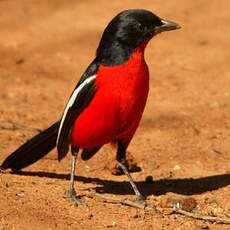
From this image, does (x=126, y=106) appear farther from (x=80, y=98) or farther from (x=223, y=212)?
(x=223, y=212)

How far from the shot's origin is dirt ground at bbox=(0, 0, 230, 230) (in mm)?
6055

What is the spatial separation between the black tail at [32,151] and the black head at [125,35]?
3.31 feet

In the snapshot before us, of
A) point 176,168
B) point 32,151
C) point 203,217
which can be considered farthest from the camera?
point 176,168

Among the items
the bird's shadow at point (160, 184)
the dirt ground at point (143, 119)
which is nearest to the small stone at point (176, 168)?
the dirt ground at point (143, 119)

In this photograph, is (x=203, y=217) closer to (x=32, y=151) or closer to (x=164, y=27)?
(x=164, y=27)

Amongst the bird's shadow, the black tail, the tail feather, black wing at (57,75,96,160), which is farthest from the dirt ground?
black wing at (57,75,96,160)

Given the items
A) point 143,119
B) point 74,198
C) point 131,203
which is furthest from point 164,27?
point 143,119

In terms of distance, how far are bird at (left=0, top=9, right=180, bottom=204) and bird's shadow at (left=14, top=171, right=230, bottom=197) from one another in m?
0.40

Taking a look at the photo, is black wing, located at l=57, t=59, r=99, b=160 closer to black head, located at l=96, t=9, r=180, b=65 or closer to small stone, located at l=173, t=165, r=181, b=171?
black head, located at l=96, t=9, r=180, b=65

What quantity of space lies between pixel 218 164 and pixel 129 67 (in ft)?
6.24

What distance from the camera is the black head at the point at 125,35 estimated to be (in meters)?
6.20

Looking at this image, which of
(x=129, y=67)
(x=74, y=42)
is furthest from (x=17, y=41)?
(x=129, y=67)

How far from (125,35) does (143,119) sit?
2.84 metres

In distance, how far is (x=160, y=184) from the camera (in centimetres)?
709
